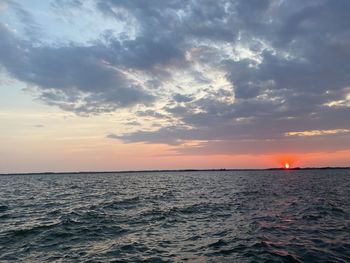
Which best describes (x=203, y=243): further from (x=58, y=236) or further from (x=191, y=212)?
(x=191, y=212)

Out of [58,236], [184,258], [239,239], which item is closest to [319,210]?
[239,239]

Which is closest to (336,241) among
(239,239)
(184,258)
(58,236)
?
(239,239)

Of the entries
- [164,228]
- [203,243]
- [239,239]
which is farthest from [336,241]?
[164,228]

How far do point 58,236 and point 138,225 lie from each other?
19.6ft

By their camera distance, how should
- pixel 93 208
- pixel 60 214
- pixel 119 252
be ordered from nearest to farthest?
pixel 119 252, pixel 60 214, pixel 93 208

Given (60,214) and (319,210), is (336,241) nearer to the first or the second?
(319,210)

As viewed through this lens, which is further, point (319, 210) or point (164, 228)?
point (319, 210)

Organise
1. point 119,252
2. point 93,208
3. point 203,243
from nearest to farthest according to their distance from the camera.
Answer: point 119,252 < point 203,243 < point 93,208

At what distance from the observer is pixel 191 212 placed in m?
32.2

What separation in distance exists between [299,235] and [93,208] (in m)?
21.6

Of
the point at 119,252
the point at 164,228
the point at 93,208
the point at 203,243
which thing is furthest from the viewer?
the point at 93,208

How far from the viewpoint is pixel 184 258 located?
53.5ft

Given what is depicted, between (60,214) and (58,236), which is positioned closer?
(58,236)

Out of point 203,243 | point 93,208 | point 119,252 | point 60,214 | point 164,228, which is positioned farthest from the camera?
point 93,208
